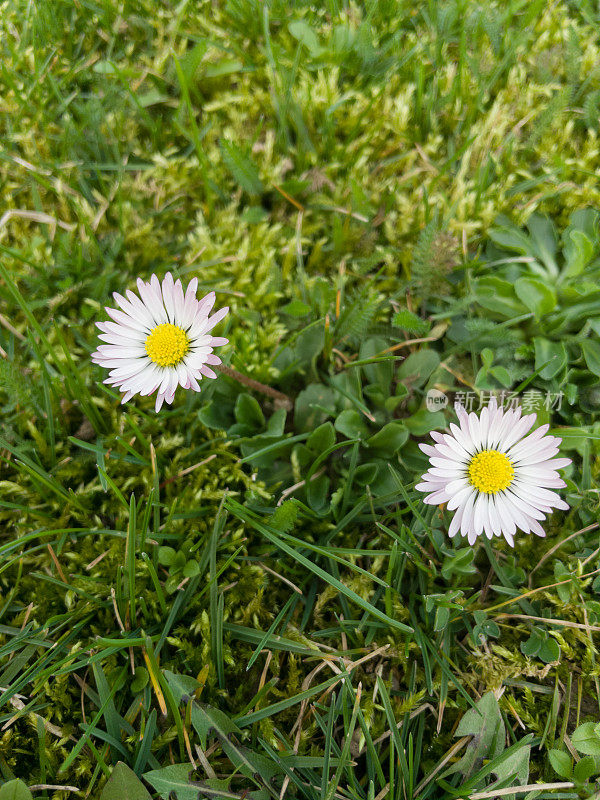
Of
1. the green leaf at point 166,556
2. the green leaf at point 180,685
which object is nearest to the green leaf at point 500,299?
the green leaf at point 166,556

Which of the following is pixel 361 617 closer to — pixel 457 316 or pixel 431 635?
pixel 431 635

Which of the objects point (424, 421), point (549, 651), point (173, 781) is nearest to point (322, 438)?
point (424, 421)

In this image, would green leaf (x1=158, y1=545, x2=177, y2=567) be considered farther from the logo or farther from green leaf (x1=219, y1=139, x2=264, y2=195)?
green leaf (x1=219, y1=139, x2=264, y2=195)

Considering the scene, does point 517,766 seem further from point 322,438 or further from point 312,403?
point 312,403

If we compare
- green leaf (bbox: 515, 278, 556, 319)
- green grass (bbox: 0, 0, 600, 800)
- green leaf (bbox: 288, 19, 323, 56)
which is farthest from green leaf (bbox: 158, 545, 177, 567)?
green leaf (bbox: 288, 19, 323, 56)

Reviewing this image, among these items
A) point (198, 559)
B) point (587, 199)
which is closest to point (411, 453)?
point (198, 559)

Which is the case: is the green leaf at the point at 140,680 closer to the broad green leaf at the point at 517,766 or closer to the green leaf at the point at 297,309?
the broad green leaf at the point at 517,766
